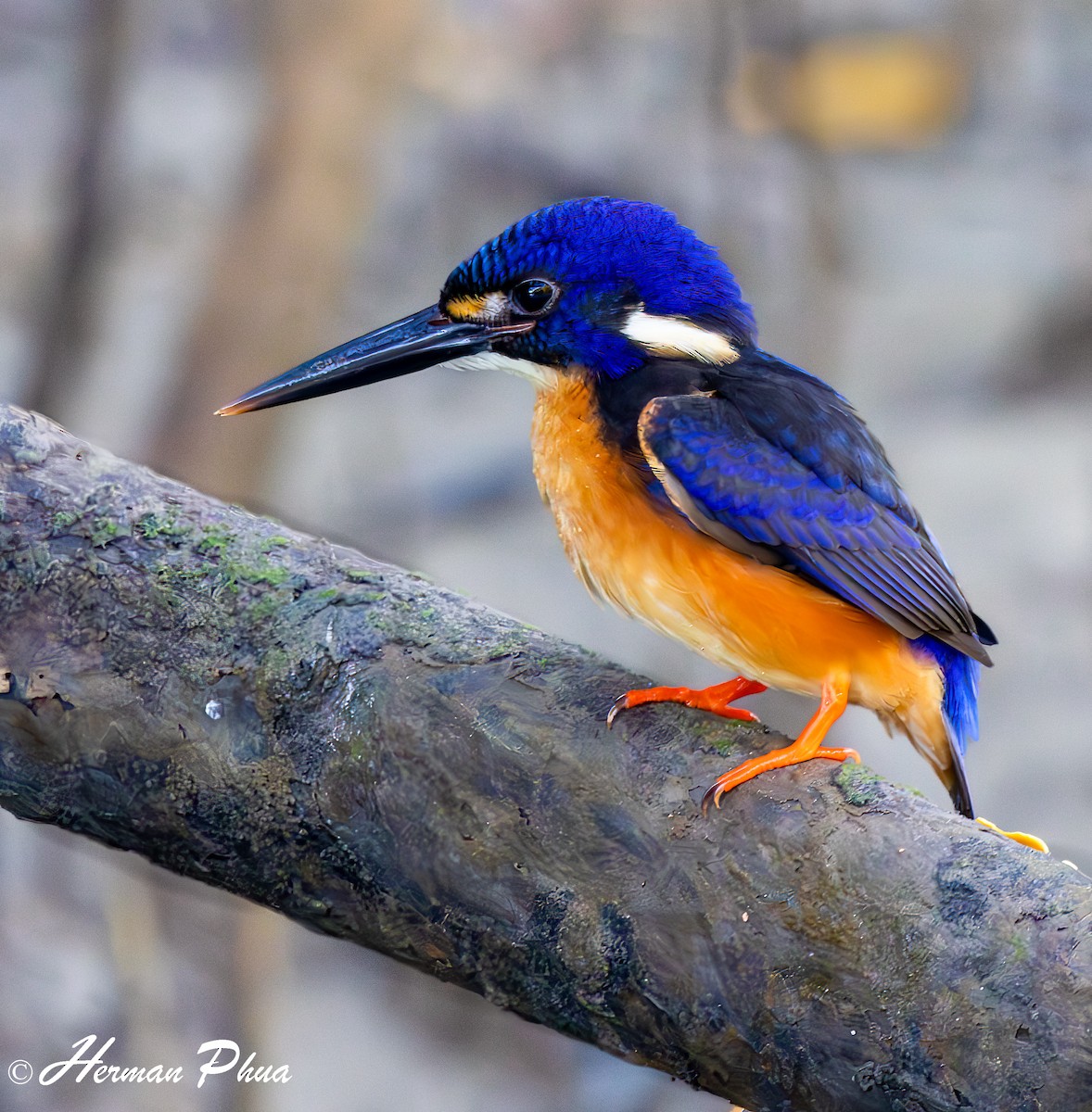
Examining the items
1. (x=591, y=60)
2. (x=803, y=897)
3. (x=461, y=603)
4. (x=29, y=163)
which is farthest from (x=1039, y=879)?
(x=29, y=163)

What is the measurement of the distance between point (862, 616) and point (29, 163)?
24.9ft

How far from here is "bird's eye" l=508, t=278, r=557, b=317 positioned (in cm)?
211

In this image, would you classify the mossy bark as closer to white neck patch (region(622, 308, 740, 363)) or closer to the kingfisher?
the kingfisher

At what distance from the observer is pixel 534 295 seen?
2115mm

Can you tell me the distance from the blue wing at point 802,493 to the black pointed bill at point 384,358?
38 cm

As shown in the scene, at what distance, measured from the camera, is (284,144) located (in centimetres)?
385

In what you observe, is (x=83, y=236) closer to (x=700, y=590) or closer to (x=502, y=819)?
(x=700, y=590)

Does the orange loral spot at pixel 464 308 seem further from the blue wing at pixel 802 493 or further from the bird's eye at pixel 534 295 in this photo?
the blue wing at pixel 802 493

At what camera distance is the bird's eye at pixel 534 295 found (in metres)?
2.11

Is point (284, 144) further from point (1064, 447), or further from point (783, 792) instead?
point (1064, 447)

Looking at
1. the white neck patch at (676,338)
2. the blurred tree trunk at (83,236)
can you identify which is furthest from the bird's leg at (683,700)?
the blurred tree trunk at (83,236)

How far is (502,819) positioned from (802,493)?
66 cm

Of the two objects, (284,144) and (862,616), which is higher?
(284,144)

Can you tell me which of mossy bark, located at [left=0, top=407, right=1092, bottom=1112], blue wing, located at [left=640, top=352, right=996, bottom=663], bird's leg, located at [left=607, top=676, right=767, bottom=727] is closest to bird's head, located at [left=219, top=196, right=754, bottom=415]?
blue wing, located at [left=640, top=352, right=996, bottom=663]
